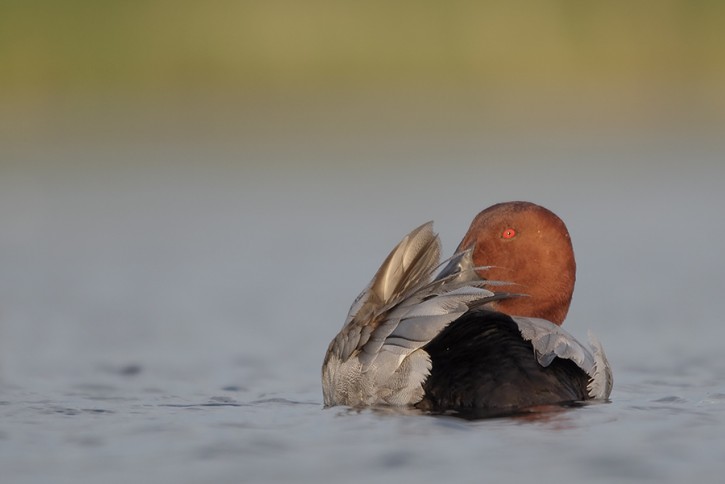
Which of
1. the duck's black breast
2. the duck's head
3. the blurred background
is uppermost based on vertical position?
the blurred background

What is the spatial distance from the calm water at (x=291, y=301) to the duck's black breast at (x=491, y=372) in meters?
0.18

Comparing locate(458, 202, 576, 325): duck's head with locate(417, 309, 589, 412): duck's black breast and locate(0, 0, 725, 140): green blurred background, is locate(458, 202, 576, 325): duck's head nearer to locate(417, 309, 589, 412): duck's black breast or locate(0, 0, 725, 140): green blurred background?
locate(417, 309, 589, 412): duck's black breast

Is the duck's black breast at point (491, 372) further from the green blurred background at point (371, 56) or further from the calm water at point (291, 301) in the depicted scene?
the green blurred background at point (371, 56)

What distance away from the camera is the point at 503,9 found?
18172 mm

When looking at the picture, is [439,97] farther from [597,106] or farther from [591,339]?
[591,339]

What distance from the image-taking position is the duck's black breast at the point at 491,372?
5500mm

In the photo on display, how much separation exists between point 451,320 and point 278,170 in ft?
29.3

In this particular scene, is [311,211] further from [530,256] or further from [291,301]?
[530,256]

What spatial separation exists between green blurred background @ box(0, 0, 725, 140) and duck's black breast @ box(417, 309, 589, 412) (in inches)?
450

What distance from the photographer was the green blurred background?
57.3 feet

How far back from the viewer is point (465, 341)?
5785 millimetres

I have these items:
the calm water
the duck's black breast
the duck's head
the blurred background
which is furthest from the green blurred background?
the duck's black breast

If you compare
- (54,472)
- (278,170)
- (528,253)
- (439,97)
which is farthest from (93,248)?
(439,97)

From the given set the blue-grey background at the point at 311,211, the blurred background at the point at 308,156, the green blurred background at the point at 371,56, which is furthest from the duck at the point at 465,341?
the green blurred background at the point at 371,56
